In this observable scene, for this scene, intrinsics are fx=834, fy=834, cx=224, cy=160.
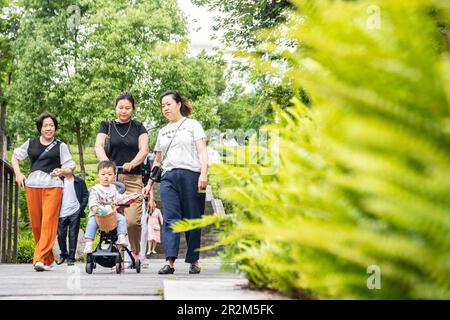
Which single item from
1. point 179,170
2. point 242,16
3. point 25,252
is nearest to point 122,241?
point 179,170

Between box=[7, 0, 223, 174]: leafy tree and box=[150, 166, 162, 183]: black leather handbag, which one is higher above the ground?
box=[7, 0, 223, 174]: leafy tree

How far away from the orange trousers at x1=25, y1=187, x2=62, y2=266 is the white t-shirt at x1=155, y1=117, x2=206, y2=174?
241cm

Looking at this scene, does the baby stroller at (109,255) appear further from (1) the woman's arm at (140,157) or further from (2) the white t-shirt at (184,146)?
(2) the white t-shirt at (184,146)

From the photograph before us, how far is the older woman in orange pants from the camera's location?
1060 cm

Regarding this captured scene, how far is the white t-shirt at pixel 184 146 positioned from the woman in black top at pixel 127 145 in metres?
0.84

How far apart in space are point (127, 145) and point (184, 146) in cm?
117

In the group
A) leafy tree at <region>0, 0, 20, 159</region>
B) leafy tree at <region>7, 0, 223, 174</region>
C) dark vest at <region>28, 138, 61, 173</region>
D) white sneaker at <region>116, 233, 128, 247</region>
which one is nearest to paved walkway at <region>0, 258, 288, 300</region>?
white sneaker at <region>116, 233, 128, 247</region>

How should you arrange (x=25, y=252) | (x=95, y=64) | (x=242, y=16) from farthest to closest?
(x=95, y=64)
(x=25, y=252)
(x=242, y=16)

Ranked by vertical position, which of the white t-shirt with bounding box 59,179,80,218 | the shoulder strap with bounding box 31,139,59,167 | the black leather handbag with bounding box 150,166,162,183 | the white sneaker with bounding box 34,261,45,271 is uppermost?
the shoulder strap with bounding box 31,139,59,167

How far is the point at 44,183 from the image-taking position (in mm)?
10602

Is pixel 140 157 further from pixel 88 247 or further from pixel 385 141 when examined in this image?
pixel 385 141

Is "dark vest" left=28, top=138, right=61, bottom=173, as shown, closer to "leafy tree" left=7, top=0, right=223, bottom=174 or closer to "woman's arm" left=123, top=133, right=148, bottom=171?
"woman's arm" left=123, top=133, right=148, bottom=171
